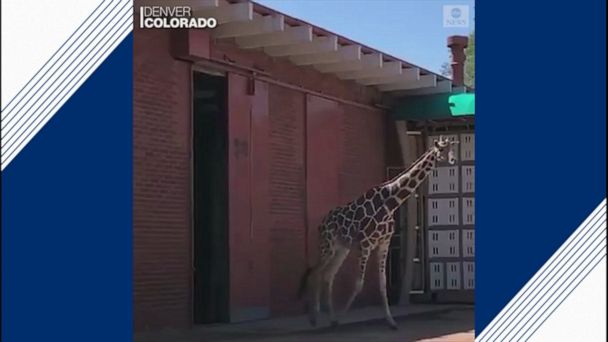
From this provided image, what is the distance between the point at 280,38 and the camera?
31.3 feet

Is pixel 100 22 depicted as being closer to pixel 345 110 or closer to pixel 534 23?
pixel 534 23

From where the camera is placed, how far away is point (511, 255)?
642 cm

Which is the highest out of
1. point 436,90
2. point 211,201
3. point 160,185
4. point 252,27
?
point 252,27

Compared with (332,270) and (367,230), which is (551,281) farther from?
(332,270)

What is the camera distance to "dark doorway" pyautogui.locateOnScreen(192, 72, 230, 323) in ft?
32.0

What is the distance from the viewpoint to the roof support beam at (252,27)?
9.02m

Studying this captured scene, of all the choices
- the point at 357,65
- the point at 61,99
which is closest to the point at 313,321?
the point at 357,65

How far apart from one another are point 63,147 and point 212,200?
137 inches

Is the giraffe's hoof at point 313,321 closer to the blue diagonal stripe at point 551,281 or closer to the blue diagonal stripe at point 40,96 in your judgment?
the blue diagonal stripe at point 551,281

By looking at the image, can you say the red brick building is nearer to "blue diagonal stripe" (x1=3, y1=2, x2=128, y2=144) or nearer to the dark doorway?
the dark doorway

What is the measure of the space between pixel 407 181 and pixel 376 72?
133cm

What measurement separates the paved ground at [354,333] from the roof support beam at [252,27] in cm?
288

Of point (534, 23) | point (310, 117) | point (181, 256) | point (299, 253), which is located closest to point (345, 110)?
point (310, 117)

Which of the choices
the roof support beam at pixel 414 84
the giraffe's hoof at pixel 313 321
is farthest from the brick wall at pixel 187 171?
the giraffe's hoof at pixel 313 321
